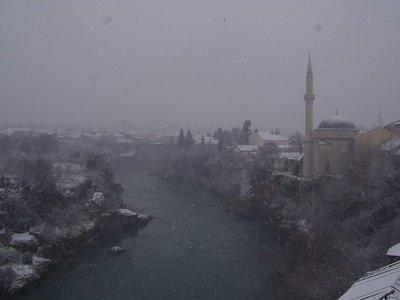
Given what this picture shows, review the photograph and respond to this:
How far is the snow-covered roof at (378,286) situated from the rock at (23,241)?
9860 mm

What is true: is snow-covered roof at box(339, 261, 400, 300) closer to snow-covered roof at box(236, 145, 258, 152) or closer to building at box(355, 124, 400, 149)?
building at box(355, 124, 400, 149)

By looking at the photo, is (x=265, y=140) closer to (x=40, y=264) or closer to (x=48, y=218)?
(x=48, y=218)

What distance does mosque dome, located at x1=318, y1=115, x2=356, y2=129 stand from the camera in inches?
766

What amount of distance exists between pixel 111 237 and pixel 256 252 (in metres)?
5.33

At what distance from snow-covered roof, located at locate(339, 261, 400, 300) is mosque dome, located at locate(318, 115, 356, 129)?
14.2 meters

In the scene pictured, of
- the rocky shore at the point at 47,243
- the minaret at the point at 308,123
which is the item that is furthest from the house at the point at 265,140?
the rocky shore at the point at 47,243

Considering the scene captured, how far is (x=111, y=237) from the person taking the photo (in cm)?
1494

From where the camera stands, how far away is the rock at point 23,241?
39.9 ft

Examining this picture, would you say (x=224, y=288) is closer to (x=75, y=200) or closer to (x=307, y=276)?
(x=307, y=276)

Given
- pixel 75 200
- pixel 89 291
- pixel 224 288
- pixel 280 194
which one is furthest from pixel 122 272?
pixel 280 194

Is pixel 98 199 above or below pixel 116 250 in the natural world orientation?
above

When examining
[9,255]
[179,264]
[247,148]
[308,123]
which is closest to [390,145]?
[308,123]

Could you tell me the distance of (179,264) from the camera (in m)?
11.9

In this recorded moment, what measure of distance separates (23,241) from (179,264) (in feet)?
15.6
